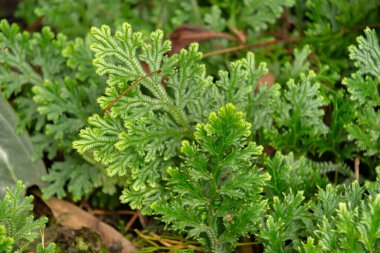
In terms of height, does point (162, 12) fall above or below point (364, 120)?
above

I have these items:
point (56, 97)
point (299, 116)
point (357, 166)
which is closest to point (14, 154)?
point (56, 97)

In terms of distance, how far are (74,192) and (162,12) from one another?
1214mm

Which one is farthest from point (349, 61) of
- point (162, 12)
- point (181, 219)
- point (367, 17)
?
point (181, 219)

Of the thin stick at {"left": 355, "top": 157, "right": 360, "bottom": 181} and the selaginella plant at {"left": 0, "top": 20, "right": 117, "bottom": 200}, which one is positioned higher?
the selaginella plant at {"left": 0, "top": 20, "right": 117, "bottom": 200}

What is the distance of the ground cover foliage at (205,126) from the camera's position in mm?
1900

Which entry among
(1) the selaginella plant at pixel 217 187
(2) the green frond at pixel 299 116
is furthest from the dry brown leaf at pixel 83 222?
(2) the green frond at pixel 299 116

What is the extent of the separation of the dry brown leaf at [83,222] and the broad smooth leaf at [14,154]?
0.45 ft

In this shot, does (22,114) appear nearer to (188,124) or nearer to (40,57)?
(40,57)

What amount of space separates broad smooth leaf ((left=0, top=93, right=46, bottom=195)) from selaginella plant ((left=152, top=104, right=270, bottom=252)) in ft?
2.59

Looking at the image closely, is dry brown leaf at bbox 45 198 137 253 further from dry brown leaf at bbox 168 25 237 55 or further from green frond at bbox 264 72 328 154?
dry brown leaf at bbox 168 25 237 55

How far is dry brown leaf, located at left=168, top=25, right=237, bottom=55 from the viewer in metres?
2.73

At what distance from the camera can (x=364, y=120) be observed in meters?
2.13

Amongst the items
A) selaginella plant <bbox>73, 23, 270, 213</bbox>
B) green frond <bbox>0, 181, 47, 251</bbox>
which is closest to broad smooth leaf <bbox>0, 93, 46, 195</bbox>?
green frond <bbox>0, 181, 47, 251</bbox>

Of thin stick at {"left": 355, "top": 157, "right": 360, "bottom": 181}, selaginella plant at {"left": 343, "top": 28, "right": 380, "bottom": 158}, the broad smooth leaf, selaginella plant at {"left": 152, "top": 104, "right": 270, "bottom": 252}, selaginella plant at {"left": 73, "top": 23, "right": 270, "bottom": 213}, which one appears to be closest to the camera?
selaginella plant at {"left": 152, "top": 104, "right": 270, "bottom": 252}
